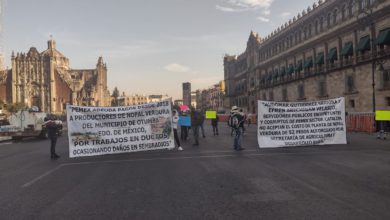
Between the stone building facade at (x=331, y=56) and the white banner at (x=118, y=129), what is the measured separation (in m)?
18.8

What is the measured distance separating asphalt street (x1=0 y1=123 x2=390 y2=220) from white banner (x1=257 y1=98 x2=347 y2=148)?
8.70 ft

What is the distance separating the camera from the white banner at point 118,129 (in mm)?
11000

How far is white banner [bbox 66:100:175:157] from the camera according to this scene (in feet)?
36.1

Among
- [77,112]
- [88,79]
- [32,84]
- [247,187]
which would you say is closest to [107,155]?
[77,112]

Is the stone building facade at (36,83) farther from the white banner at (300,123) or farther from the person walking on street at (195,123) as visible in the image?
the white banner at (300,123)

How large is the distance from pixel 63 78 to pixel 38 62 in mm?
7579

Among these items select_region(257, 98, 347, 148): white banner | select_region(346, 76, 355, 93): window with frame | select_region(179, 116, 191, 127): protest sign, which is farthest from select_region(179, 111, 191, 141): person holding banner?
select_region(346, 76, 355, 93): window with frame

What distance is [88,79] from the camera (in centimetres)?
11175

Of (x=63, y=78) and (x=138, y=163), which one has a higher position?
(x=63, y=78)

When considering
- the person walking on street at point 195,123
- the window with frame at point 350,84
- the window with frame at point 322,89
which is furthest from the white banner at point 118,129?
the window with frame at point 322,89

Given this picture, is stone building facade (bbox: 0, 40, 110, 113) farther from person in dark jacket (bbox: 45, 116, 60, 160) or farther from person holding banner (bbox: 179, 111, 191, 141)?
person in dark jacket (bbox: 45, 116, 60, 160)

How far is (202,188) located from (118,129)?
6081 mm

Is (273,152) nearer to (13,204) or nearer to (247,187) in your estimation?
(247,187)

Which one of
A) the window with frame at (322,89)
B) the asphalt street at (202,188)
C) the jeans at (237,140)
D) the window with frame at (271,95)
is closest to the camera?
the asphalt street at (202,188)
